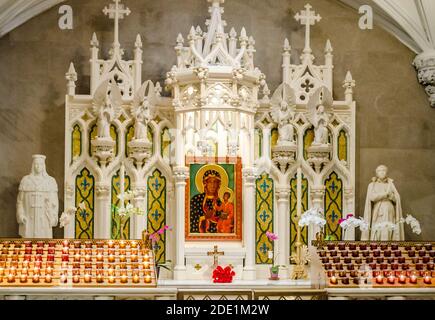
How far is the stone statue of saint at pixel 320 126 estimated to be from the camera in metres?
13.9

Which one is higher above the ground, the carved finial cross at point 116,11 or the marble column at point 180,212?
the carved finial cross at point 116,11

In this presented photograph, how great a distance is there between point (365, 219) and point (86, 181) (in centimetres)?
389

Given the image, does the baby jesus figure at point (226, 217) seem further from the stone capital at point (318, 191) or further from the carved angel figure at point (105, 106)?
the carved angel figure at point (105, 106)

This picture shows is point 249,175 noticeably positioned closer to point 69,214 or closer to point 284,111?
point 284,111

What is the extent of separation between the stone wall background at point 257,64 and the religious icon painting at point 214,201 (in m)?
1.54

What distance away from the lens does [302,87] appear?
14.4 meters

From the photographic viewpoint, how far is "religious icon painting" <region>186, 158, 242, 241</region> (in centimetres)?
1380

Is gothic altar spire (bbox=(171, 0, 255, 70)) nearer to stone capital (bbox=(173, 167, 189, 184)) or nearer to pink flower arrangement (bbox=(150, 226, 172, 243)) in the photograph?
stone capital (bbox=(173, 167, 189, 184))

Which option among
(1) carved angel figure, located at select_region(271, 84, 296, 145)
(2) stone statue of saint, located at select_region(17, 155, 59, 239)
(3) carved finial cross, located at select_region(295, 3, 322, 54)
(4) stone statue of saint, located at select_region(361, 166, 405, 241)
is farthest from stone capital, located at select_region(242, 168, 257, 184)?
(2) stone statue of saint, located at select_region(17, 155, 59, 239)

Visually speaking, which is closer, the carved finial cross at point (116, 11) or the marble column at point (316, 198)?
the marble column at point (316, 198)

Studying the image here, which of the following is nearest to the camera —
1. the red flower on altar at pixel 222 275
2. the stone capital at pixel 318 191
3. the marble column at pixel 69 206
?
the red flower on altar at pixel 222 275

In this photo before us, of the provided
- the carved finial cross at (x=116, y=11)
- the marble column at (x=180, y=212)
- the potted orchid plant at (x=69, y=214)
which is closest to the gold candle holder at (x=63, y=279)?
the potted orchid plant at (x=69, y=214)
